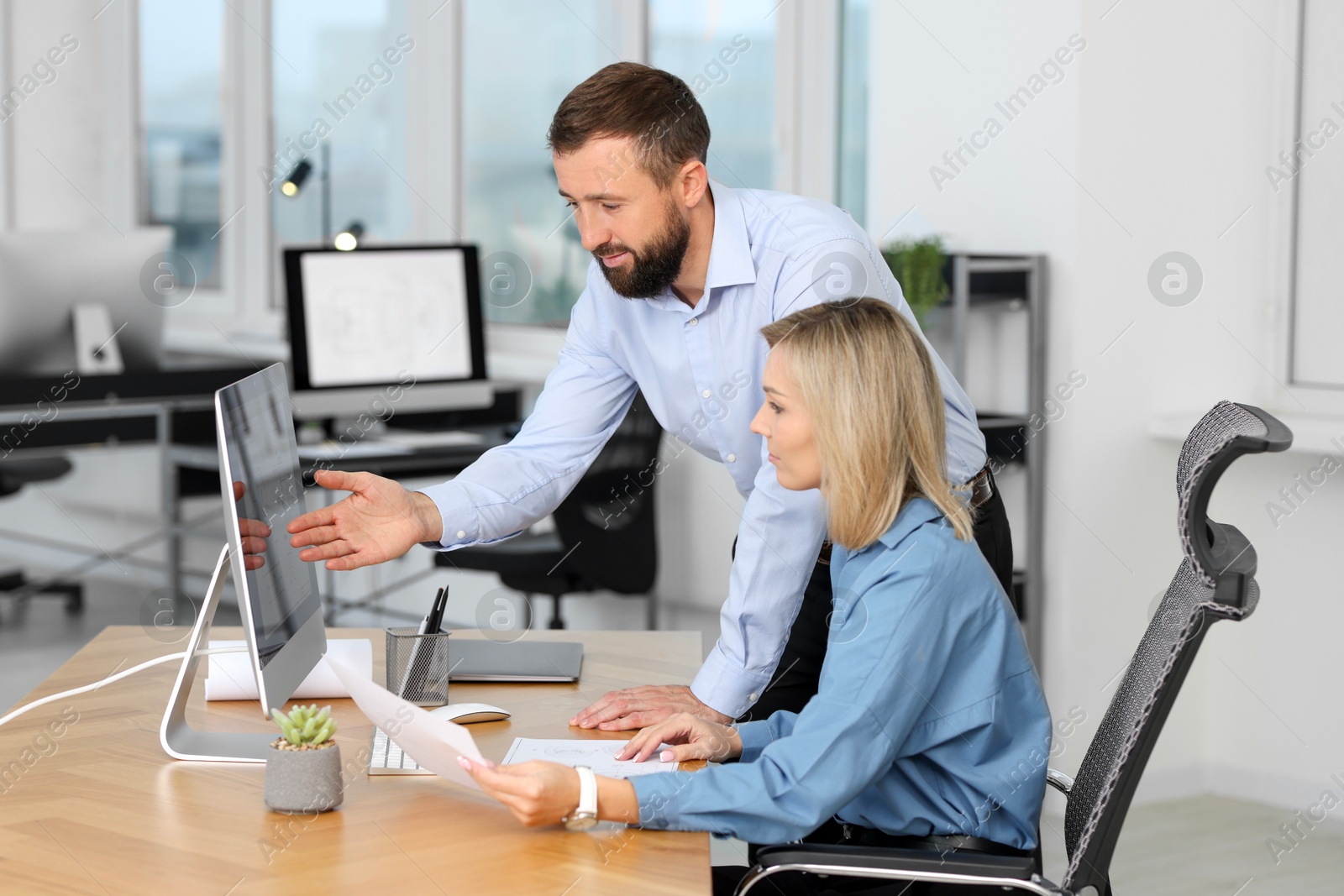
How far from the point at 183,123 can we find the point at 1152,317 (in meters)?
4.70

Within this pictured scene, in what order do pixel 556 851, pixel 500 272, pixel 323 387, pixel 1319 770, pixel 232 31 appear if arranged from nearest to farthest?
pixel 556 851
pixel 1319 770
pixel 323 387
pixel 500 272
pixel 232 31

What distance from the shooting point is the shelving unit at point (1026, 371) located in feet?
10.8

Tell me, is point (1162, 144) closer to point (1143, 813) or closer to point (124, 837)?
point (1143, 813)

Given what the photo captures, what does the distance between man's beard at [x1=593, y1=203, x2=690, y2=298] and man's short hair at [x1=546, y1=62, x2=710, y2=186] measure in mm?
68

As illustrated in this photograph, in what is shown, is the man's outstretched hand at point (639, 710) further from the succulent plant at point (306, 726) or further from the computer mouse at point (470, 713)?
the succulent plant at point (306, 726)

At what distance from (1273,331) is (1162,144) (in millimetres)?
547

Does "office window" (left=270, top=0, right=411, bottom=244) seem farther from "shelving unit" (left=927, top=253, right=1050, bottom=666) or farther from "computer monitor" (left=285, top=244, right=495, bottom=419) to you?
"shelving unit" (left=927, top=253, right=1050, bottom=666)

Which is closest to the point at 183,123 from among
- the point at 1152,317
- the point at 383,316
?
the point at 383,316

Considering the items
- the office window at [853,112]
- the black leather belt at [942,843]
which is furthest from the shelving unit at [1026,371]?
the black leather belt at [942,843]

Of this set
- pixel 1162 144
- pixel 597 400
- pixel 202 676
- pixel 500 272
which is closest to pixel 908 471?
pixel 597 400

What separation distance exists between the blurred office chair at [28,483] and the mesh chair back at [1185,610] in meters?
4.60

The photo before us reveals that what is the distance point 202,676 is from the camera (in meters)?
1.92

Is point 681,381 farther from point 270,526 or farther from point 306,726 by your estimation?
point 306,726

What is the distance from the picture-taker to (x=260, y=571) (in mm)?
1489
